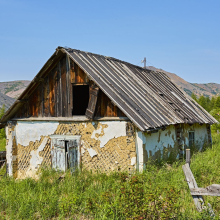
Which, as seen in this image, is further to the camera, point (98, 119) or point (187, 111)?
point (187, 111)

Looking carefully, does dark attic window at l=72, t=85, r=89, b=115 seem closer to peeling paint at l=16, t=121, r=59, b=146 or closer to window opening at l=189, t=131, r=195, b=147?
peeling paint at l=16, t=121, r=59, b=146

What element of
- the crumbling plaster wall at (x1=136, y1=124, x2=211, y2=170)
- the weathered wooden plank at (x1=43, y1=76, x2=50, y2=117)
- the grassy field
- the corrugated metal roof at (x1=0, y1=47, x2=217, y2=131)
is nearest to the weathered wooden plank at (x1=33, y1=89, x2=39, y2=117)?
the corrugated metal roof at (x1=0, y1=47, x2=217, y2=131)

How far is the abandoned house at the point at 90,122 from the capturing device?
9.24 metres

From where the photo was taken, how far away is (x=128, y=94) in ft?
33.2

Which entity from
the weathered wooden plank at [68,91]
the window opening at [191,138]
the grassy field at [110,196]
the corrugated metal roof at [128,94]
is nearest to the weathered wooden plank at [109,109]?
the corrugated metal roof at [128,94]

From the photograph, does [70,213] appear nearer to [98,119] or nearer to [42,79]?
[98,119]

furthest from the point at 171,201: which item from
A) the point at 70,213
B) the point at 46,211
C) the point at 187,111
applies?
the point at 187,111

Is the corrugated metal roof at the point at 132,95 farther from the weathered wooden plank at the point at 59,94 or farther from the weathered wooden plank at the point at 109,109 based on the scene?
the weathered wooden plank at the point at 59,94

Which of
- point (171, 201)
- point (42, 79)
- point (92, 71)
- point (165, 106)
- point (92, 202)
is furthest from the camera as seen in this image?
point (165, 106)

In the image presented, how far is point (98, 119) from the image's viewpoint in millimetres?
9680

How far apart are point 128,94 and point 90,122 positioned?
1.73m

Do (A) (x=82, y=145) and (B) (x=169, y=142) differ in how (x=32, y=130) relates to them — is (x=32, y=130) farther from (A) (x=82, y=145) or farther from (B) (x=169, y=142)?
(B) (x=169, y=142)

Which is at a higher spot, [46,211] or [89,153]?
[89,153]

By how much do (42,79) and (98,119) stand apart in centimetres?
300
